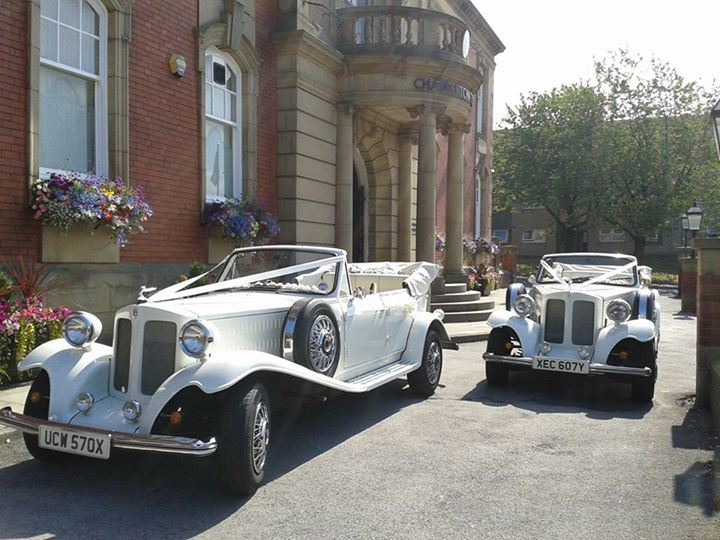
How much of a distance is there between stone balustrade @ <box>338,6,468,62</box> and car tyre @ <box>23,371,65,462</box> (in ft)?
35.2

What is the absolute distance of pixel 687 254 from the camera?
2417 centimetres

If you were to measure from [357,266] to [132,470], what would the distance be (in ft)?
13.8

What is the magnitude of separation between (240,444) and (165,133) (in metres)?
6.72

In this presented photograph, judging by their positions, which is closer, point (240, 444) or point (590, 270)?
point (240, 444)

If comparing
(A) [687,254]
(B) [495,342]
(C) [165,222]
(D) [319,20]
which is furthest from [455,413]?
(A) [687,254]

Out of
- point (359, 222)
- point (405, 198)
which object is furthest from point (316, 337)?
point (359, 222)

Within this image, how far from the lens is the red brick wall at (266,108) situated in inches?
464

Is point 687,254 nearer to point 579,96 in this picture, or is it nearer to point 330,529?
point 579,96

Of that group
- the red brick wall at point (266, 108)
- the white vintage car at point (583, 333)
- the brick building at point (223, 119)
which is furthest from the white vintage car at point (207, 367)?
the red brick wall at point (266, 108)

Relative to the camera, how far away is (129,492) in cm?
419

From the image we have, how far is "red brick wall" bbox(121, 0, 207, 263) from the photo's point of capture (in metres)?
9.08

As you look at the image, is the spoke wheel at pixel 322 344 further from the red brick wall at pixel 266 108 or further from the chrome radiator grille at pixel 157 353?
the red brick wall at pixel 266 108

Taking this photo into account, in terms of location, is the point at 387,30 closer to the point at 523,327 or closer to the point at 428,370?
the point at 523,327

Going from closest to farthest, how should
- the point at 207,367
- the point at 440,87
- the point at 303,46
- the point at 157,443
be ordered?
the point at 157,443 → the point at 207,367 → the point at 303,46 → the point at 440,87
